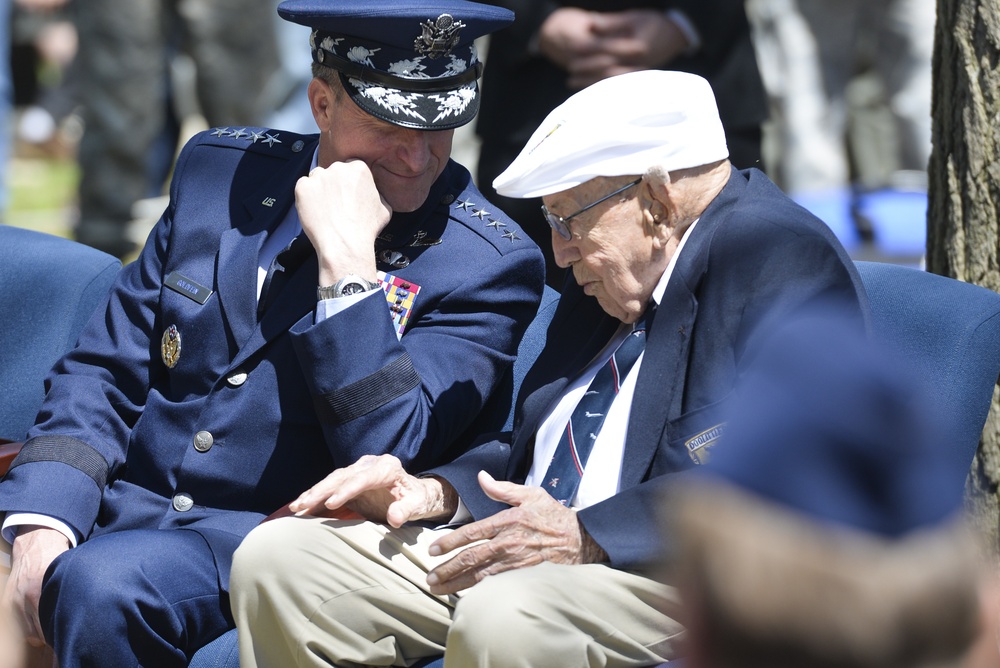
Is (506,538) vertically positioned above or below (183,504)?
above

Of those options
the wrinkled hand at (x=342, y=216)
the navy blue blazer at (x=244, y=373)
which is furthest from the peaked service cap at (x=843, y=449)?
the wrinkled hand at (x=342, y=216)

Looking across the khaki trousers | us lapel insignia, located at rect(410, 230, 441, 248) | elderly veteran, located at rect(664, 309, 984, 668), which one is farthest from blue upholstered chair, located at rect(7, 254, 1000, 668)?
elderly veteran, located at rect(664, 309, 984, 668)

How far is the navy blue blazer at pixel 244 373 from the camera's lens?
283cm

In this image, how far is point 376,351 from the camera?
275 centimetres

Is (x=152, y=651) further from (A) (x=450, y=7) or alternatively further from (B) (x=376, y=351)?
(A) (x=450, y=7)

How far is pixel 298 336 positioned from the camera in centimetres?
274

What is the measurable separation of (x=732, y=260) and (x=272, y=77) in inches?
180

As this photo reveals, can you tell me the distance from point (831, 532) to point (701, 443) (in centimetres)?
155

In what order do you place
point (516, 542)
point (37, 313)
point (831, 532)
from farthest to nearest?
point (37, 313) < point (516, 542) < point (831, 532)

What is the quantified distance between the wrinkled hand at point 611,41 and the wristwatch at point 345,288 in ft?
3.84

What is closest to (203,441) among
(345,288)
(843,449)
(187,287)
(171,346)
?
(171,346)

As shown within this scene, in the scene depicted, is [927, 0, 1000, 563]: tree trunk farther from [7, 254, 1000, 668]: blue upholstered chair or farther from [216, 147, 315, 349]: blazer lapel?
[216, 147, 315, 349]: blazer lapel

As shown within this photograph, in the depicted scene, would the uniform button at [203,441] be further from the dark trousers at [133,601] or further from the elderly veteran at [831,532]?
the elderly veteran at [831,532]

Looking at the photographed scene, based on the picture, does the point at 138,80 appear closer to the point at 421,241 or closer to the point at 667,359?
the point at 421,241
